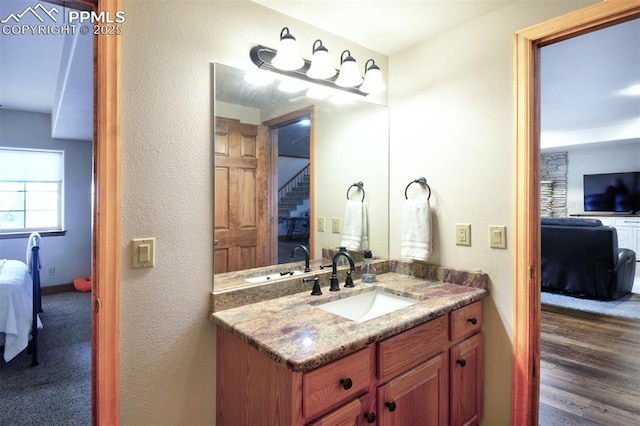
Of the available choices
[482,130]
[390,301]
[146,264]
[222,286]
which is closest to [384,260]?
[390,301]

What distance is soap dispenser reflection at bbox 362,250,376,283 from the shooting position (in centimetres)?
193

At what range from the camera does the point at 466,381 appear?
1.67m

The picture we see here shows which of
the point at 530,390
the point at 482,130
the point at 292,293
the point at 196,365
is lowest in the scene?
the point at 530,390

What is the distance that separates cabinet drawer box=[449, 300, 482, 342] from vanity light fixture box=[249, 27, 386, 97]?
1296mm

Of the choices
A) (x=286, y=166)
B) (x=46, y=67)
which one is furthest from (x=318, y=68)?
(x=46, y=67)

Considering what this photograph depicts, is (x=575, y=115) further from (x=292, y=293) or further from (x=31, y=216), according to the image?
(x=31, y=216)

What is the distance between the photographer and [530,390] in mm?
1639

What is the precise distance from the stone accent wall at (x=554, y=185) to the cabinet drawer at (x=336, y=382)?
695cm

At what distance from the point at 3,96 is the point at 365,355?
4.95m

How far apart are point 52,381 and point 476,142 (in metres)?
3.23

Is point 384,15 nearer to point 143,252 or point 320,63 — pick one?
point 320,63

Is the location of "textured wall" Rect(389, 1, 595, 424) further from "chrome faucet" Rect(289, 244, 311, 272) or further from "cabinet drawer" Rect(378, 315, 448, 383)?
"chrome faucet" Rect(289, 244, 311, 272)

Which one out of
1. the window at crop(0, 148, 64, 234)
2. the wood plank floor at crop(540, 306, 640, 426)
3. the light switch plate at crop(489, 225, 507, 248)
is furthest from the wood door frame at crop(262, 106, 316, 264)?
the window at crop(0, 148, 64, 234)

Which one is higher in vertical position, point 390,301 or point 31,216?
point 31,216
